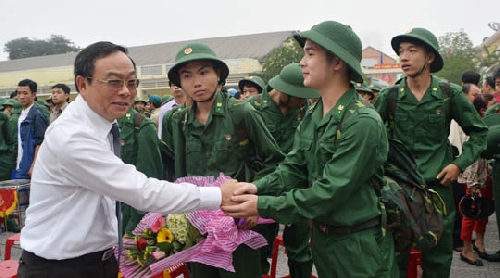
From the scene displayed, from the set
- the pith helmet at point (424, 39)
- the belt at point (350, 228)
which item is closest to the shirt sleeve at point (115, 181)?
the belt at point (350, 228)

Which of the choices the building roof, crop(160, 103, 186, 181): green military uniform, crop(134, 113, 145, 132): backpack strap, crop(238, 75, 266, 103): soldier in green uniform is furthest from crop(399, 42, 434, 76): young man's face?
the building roof

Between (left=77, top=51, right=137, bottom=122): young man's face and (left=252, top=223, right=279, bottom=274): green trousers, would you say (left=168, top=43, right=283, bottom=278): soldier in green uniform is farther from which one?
(left=252, top=223, right=279, bottom=274): green trousers

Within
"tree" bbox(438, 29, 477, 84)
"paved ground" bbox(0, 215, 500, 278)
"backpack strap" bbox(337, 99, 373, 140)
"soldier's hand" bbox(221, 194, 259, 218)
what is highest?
"tree" bbox(438, 29, 477, 84)

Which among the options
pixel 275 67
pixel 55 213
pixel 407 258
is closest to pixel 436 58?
pixel 407 258

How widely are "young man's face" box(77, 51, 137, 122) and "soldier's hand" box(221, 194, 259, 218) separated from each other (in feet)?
2.55

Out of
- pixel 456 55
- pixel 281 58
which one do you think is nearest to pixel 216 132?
pixel 281 58

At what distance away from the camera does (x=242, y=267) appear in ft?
9.57

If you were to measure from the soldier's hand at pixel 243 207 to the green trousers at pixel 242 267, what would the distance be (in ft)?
2.01

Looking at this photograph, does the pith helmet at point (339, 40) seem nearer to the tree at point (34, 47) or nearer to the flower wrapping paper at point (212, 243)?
the flower wrapping paper at point (212, 243)

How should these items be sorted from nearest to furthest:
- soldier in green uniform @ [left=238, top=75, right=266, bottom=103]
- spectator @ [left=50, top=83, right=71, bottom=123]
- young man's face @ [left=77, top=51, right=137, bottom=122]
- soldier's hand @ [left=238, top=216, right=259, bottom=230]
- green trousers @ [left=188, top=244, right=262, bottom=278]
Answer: young man's face @ [left=77, top=51, right=137, bottom=122] < soldier's hand @ [left=238, top=216, right=259, bottom=230] < green trousers @ [left=188, top=244, right=262, bottom=278] < soldier in green uniform @ [left=238, top=75, right=266, bottom=103] < spectator @ [left=50, top=83, right=71, bottom=123]

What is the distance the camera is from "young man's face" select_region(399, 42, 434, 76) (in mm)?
3580

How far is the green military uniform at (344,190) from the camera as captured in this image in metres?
2.11

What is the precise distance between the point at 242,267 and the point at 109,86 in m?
1.53

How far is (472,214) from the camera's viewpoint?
473cm
